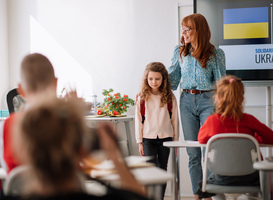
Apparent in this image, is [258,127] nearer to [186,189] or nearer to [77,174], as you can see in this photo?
[77,174]

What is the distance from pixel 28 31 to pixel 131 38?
4.03ft

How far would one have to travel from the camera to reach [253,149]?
2346mm

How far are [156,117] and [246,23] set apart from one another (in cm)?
135

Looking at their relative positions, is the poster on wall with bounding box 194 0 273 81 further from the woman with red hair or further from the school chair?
the school chair

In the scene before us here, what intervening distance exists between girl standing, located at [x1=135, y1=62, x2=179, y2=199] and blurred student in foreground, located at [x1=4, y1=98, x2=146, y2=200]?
2414mm

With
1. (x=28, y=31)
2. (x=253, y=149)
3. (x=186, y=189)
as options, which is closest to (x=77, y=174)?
(x=253, y=149)

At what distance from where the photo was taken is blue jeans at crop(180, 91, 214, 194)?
3211 millimetres

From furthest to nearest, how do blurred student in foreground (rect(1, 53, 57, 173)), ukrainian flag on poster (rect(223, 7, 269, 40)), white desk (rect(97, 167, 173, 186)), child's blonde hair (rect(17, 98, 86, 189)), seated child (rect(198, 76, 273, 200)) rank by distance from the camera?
ukrainian flag on poster (rect(223, 7, 269, 40)) < seated child (rect(198, 76, 273, 200)) < blurred student in foreground (rect(1, 53, 57, 173)) < white desk (rect(97, 167, 173, 186)) < child's blonde hair (rect(17, 98, 86, 189))

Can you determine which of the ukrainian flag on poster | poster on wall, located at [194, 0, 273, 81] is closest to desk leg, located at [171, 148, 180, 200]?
poster on wall, located at [194, 0, 273, 81]

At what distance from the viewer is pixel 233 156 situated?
7.72 ft

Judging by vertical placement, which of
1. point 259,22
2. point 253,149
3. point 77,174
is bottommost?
point 253,149

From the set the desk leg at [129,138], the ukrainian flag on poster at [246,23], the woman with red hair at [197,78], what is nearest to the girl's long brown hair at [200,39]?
the woman with red hair at [197,78]

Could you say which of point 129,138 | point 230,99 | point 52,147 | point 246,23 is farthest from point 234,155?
point 129,138

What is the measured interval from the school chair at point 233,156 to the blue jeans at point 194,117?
2.77ft
